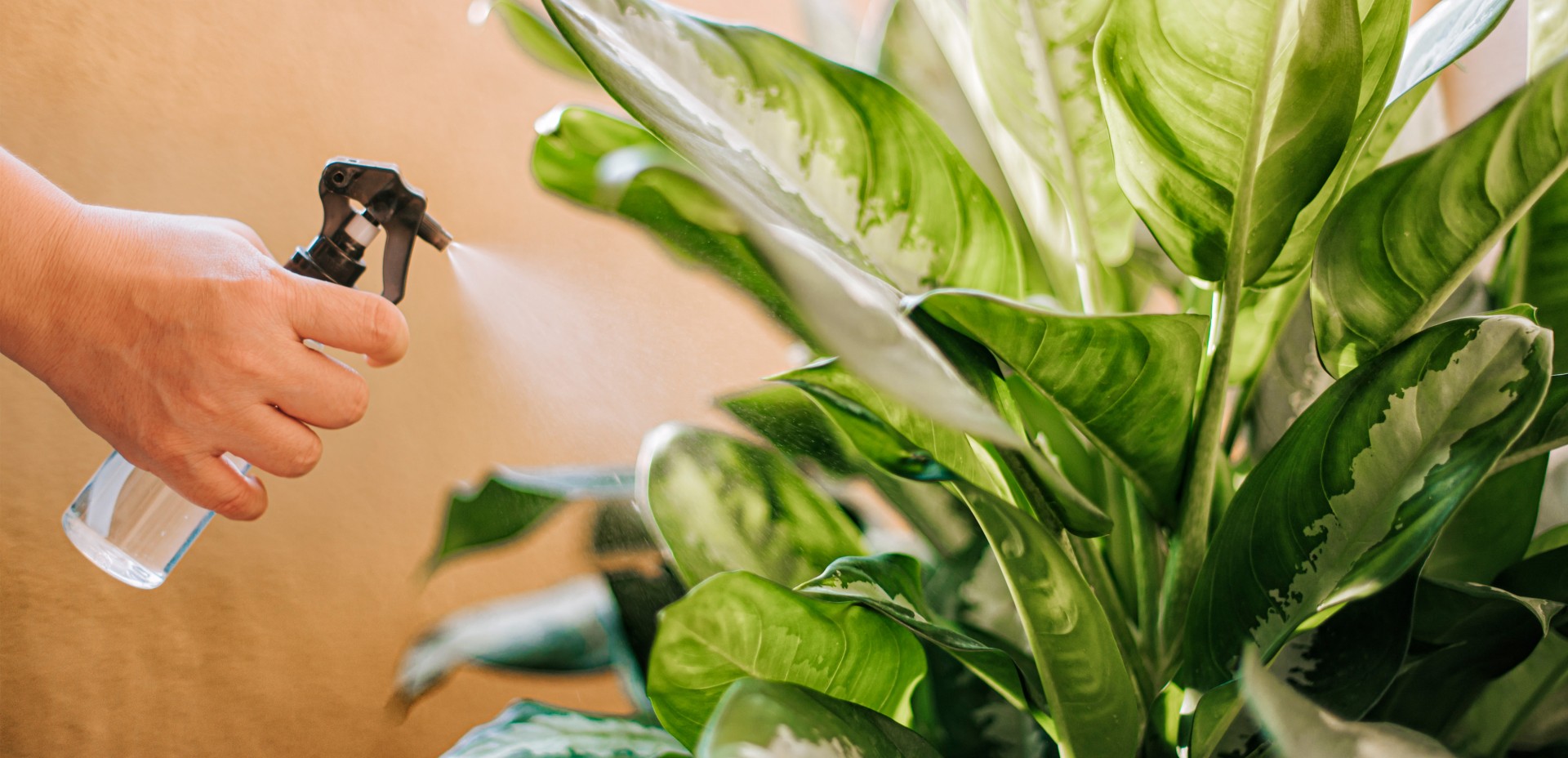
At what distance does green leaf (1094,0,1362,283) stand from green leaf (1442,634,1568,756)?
19 cm

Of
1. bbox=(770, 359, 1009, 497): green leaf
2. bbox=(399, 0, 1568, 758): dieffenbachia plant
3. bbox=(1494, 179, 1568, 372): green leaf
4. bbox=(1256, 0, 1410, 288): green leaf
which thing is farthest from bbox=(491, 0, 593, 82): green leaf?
bbox=(1494, 179, 1568, 372): green leaf

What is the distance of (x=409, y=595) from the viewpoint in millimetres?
801

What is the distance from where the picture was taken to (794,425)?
0.39m

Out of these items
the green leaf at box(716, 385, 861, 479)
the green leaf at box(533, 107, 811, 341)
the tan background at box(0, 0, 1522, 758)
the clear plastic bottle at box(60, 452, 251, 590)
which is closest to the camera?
the green leaf at box(533, 107, 811, 341)

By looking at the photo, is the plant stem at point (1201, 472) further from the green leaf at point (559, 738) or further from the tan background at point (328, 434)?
the tan background at point (328, 434)

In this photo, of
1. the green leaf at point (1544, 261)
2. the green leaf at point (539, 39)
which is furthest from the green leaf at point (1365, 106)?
the green leaf at point (539, 39)

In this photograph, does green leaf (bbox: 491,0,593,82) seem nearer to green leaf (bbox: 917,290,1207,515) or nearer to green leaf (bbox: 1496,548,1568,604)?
green leaf (bbox: 917,290,1207,515)

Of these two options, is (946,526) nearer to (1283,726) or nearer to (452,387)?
(1283,726)

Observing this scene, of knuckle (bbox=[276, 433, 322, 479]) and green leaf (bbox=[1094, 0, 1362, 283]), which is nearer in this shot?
green leaf (bbox=[1094, 0, 1362, 283])

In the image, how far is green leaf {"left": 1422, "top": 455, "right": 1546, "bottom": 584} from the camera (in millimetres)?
324

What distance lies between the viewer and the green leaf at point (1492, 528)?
324 millimetres

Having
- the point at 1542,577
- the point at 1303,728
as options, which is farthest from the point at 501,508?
the point at 1542,577

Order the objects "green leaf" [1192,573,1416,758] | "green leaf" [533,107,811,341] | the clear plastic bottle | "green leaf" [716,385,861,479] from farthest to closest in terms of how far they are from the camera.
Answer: the clear plastic bottle → "green leaf" [716,385,861,479] → "green leaf" [1192,573,1416,758] → "green leaf" [533,107,811,341]

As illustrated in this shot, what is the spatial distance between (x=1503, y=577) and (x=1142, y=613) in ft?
0.40
